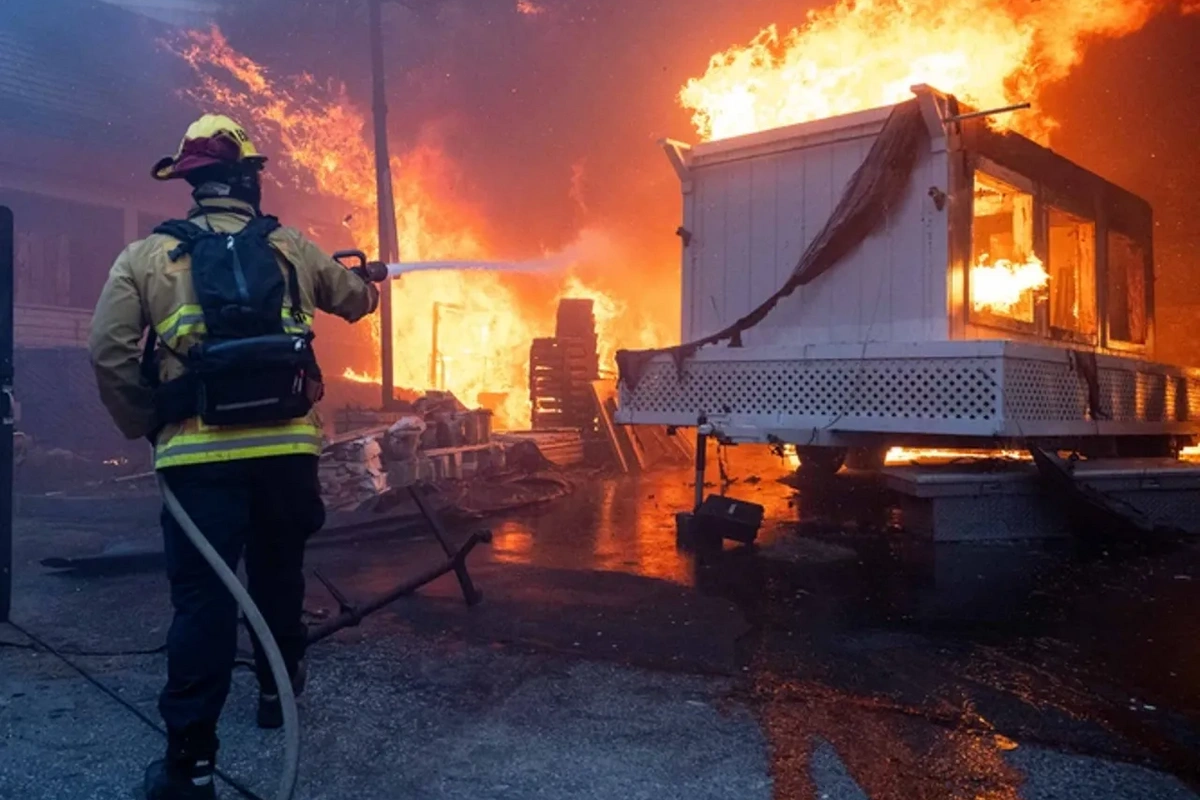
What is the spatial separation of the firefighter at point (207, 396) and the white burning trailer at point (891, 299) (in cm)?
439

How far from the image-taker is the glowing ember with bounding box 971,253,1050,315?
6711mm

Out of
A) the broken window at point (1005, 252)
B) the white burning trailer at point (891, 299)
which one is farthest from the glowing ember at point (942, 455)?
the broken window at point (1005, 252)

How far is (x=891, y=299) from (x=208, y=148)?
513cm

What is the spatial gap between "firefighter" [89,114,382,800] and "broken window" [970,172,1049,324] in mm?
5701

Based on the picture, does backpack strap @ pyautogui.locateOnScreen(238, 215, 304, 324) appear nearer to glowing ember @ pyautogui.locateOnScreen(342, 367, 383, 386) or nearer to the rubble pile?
the rubble pile

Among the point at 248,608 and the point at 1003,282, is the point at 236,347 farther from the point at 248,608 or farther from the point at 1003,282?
the point at 1003,282

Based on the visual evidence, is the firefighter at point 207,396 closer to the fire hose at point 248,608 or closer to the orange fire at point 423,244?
the fire hose at point 248,608

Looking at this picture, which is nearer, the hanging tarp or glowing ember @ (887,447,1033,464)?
the hanging tarp

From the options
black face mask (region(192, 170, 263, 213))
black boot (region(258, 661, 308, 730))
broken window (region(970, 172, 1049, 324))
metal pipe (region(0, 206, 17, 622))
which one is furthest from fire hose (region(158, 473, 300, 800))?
broken window (region(970, 172, 1049, 324))

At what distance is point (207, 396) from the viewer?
257cm

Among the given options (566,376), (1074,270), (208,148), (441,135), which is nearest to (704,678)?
(208,148)

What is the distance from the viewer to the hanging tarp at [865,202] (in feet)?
20.6

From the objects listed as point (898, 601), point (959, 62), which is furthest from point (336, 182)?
point (898, 601)

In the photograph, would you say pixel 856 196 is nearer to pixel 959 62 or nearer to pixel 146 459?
pixel 959 62
